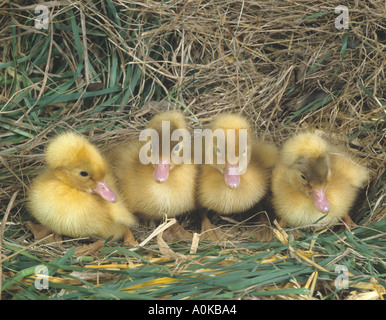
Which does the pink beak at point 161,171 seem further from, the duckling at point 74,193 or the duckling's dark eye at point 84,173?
the duckling's dark eye at point 84,173

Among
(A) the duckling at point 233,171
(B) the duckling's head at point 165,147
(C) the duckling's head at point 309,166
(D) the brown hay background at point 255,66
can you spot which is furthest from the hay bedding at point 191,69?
(B) the duckling's head at point 165,147

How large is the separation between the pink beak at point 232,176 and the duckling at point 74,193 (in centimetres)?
61

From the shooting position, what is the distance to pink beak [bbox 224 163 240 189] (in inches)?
98.3

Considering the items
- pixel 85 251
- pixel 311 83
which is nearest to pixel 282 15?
pixel 311 83

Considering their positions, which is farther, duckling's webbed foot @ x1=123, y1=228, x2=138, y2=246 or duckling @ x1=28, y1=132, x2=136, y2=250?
duckling's webbed foot @ x1=123, y1=228, x2=138, y2=246

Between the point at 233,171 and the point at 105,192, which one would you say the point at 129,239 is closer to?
the point at 105,192

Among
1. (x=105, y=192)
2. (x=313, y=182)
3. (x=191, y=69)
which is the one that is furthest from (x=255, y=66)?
(x=105, y=192)

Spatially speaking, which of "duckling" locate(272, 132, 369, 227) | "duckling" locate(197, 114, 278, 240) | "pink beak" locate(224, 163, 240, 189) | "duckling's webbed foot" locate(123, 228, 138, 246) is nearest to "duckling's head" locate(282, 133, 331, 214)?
"duckling" locate(272, 132, 369, 227)

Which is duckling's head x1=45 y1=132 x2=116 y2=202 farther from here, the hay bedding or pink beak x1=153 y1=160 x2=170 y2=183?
the hay bedding

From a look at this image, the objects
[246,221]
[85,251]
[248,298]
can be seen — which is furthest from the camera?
[246,221]

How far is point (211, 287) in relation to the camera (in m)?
1.96

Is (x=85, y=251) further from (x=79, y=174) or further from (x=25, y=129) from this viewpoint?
(x=25, y=129)

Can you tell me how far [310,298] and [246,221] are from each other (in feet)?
3.29

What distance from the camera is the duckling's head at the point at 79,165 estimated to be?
2404 mm
